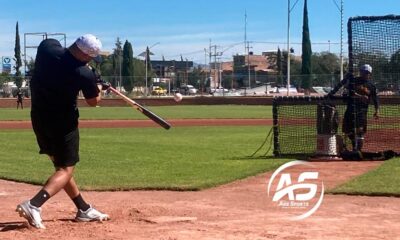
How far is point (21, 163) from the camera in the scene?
1341 centimetres

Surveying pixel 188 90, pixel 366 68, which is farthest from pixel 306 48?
pixel 366 68

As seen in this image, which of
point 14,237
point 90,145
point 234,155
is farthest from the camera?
point 90,145

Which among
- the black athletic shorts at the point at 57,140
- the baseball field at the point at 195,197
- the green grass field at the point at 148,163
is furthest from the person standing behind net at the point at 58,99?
the green grass field at the point at 148,163

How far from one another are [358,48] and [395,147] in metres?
2.39

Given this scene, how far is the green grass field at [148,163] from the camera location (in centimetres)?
1056

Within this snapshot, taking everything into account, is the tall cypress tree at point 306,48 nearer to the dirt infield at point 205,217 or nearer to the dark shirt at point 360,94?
the dark shirt at point 360,94

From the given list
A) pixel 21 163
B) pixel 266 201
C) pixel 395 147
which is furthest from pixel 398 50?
pixel 21 163

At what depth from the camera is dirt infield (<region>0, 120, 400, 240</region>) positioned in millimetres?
6250

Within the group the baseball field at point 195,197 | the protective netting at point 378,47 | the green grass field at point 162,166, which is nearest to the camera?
the baseball field at point 195,197

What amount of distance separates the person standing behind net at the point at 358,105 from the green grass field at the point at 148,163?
5.55 ft

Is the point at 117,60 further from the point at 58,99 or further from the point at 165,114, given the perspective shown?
the point at 58,99

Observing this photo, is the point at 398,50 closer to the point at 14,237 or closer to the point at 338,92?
the point at 338,92

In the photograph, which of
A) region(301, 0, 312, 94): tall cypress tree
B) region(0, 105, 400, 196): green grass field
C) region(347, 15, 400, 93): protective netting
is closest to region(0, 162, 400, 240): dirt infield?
region(0, 105, 400, 196): green grass field

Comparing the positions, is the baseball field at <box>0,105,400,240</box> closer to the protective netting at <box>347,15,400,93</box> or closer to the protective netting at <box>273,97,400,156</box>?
the protective netting at <box>273,97,400,156</box>
